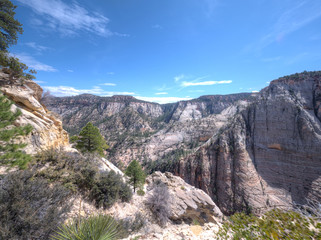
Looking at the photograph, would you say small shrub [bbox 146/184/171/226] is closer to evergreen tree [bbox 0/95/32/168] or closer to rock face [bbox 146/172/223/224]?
rock face [bbox 146/172/223/224]

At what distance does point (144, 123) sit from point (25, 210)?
341 feet

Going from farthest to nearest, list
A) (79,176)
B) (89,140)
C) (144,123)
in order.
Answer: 1. (144,123)
2. (89,140)
3. (79,176)

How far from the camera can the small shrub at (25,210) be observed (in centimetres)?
400

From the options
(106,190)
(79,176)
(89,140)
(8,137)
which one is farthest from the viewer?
(89,140)

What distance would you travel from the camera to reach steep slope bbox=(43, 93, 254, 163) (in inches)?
2576

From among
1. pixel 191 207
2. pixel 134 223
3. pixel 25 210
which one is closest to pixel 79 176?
pixel 25 210

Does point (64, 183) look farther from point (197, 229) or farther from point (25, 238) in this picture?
point (197, 229)

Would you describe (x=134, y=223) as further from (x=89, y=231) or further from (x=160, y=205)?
(x=89, y=231)

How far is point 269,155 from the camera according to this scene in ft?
114

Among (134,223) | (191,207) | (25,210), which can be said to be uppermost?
(25,210)

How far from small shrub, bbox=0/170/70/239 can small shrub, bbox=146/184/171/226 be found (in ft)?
24.5

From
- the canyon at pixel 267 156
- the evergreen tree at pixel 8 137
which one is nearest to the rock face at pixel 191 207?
the evergreen tree at pixel 8 137

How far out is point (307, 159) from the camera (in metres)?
30.9

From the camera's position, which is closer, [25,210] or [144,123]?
[25,210]
